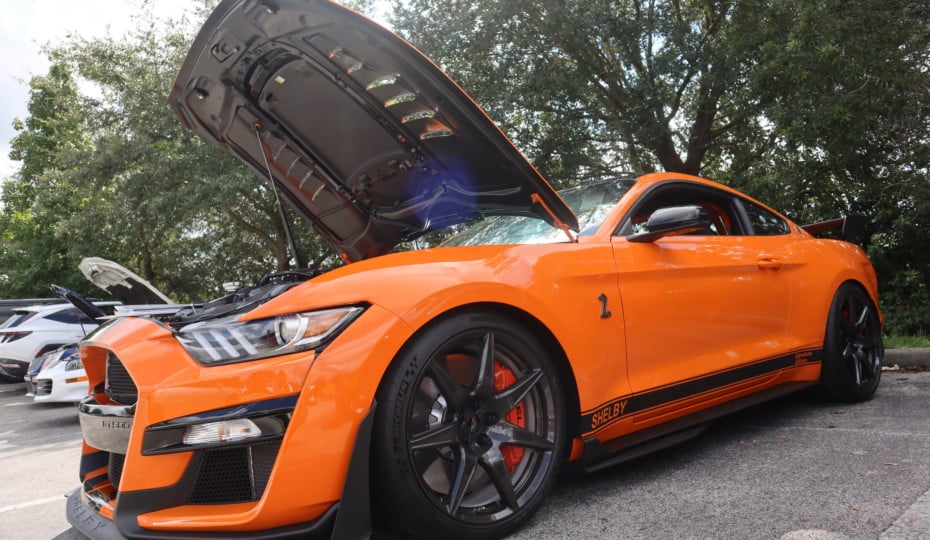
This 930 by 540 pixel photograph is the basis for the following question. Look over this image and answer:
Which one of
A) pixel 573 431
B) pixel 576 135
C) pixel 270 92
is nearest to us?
pixel 573 431

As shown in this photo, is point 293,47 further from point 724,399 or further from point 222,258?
point 222,258

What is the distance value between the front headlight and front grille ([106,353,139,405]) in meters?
0.29

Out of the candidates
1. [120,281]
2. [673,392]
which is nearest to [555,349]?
[673,392]

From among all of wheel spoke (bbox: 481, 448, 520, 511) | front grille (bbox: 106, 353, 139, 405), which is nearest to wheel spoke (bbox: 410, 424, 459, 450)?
wheel spoke (bbox: 481, 448, 520, 511)

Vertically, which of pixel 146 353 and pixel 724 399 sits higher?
pixel 146 353

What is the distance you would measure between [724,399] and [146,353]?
2.65 meters

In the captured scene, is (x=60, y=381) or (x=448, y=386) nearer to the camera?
(x=448, y=386)

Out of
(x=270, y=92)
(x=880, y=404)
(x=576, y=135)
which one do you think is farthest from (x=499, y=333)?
(x=576, y=135)

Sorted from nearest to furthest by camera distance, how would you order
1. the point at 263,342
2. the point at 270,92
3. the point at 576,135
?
1. the point at 263,342
2. the point at 270,92
3. the point at 576,135

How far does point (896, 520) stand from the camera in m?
2.23

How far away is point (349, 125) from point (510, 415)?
1.60 m

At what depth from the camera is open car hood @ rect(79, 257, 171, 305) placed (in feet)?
17.1

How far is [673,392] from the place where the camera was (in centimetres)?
291

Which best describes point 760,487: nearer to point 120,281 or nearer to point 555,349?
point 555,349
